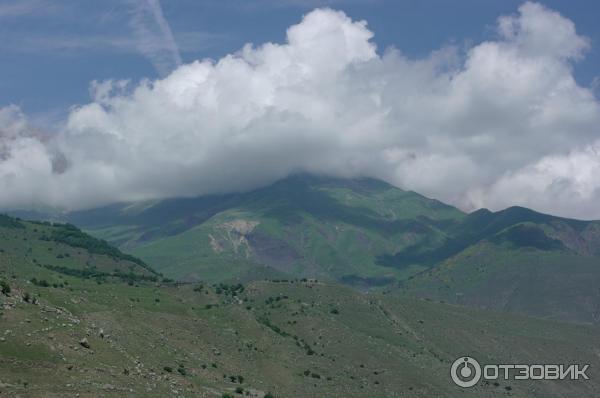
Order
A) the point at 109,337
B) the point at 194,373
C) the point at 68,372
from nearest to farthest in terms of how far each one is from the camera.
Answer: the point at 68,372
the point at 109,337
the point at 194,373

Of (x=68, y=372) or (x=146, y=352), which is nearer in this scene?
(x=68, y=372)

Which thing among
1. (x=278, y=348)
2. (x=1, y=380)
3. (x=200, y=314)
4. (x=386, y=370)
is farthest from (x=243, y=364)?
(x=1, y=380)

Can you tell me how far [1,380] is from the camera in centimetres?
8994

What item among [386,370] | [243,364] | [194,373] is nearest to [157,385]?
[194,373]

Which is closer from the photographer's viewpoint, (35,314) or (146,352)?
(35,314)

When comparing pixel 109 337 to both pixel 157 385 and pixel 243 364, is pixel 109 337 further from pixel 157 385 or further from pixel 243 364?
pixel 243 364

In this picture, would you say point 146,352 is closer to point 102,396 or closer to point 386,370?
point 102,396

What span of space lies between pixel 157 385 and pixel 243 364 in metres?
53.3

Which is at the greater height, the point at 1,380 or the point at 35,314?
the point at 35,314

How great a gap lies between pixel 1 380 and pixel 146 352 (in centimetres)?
4717

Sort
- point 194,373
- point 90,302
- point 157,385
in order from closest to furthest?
point 157,385 < point 194,373 < point 90,302

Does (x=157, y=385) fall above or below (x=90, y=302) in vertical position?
below

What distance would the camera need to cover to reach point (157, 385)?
11356cm

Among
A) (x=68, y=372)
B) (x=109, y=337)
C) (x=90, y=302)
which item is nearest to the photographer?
(x=68, y=372)
